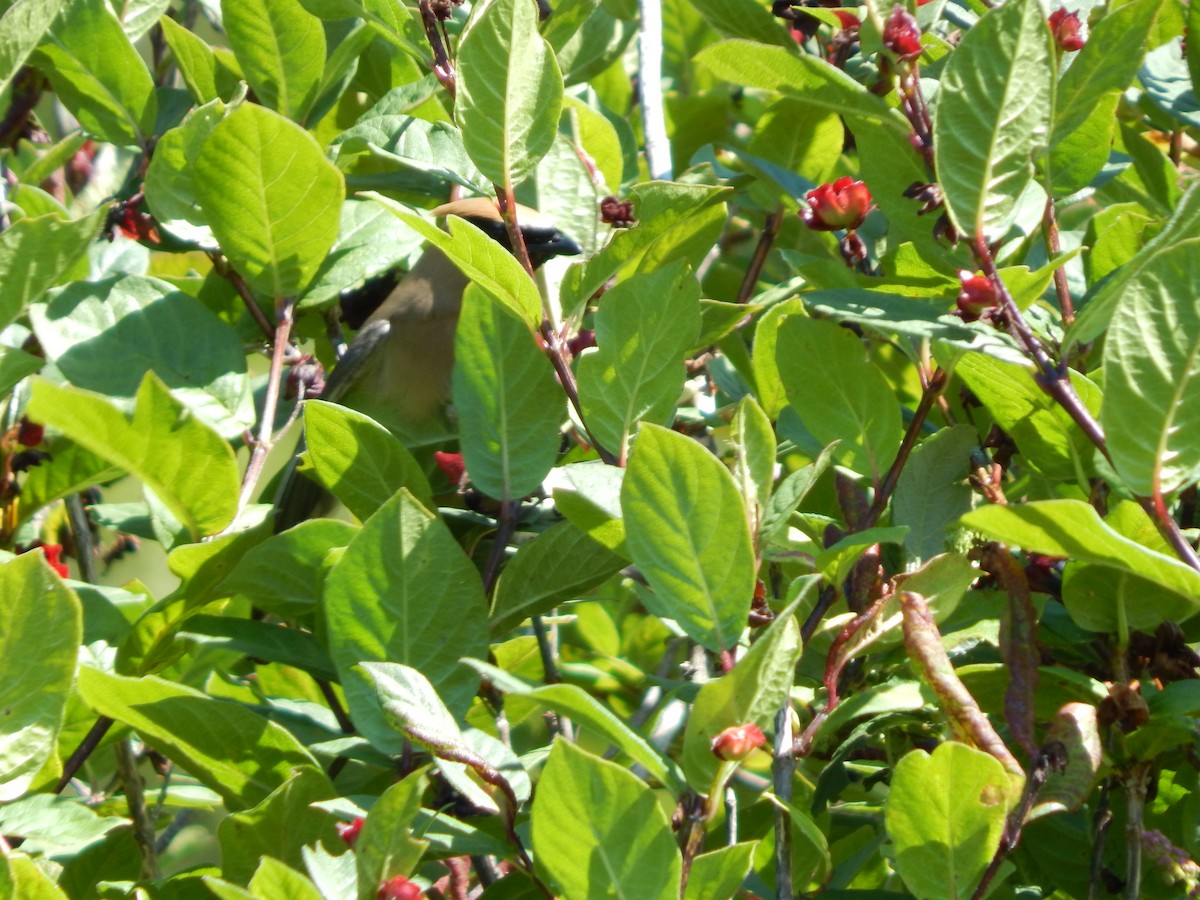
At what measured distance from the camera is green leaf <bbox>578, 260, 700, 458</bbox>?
1.54m

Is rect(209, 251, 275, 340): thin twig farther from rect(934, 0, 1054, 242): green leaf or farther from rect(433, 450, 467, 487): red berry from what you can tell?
rect(934, 0, 1054, 242): green leaf

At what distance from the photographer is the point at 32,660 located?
1444mm

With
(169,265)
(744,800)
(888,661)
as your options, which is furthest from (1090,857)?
(169,265)

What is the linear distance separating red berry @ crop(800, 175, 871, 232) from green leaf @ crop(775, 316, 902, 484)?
15 centimetres

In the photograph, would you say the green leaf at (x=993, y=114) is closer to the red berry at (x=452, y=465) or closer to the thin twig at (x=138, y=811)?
the red berry at (x=452, y=465)

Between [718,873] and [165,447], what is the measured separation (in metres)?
0.88

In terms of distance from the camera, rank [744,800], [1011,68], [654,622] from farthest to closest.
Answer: [654,622] < [744,800] < [1011,68]

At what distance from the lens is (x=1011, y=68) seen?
4.64 feet

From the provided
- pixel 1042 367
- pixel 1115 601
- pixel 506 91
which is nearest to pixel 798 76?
pixel 506 91

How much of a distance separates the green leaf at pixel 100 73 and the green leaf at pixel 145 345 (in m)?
0.50

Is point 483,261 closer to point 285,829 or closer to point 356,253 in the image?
point 285,829

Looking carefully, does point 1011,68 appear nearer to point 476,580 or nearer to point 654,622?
point 476,580

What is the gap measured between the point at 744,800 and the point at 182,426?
1.06 m

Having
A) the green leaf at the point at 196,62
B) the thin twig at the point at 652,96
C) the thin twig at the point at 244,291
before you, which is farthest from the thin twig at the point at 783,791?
the green leaf at the point at 196,62
